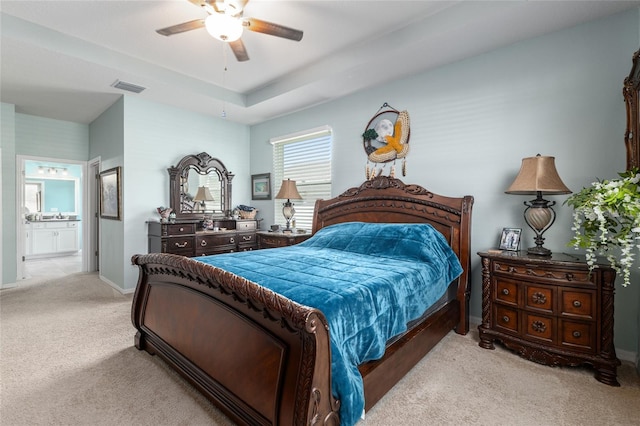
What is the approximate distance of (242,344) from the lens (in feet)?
5.19

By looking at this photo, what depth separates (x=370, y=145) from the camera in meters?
3.91

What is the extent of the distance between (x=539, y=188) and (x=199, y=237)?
4.16 meters

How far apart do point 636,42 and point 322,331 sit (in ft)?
10.9

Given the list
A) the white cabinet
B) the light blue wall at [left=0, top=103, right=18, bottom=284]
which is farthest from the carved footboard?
the white cabinet

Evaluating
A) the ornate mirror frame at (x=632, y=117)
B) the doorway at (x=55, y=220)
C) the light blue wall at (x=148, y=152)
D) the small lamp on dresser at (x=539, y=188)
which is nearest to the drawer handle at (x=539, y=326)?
the small lamp on dresser at (x=539, y=188)

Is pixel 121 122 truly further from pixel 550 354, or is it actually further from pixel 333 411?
pixel 550 354

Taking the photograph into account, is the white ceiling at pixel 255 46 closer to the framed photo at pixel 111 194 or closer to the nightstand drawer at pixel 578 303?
the framed photo at pixel 111 194

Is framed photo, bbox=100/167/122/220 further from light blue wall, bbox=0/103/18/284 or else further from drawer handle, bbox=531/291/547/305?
drawer handle, bbox=531/291/547/305

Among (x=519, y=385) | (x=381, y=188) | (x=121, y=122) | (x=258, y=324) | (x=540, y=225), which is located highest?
(x=121, y=122)

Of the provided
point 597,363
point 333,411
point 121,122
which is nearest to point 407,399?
point 333,411

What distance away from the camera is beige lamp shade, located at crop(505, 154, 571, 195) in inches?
95.0

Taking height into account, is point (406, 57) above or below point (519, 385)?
above

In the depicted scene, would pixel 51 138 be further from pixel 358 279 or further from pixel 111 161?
pixel 358 279

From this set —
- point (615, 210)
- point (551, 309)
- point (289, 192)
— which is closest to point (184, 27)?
point (289, 192)
